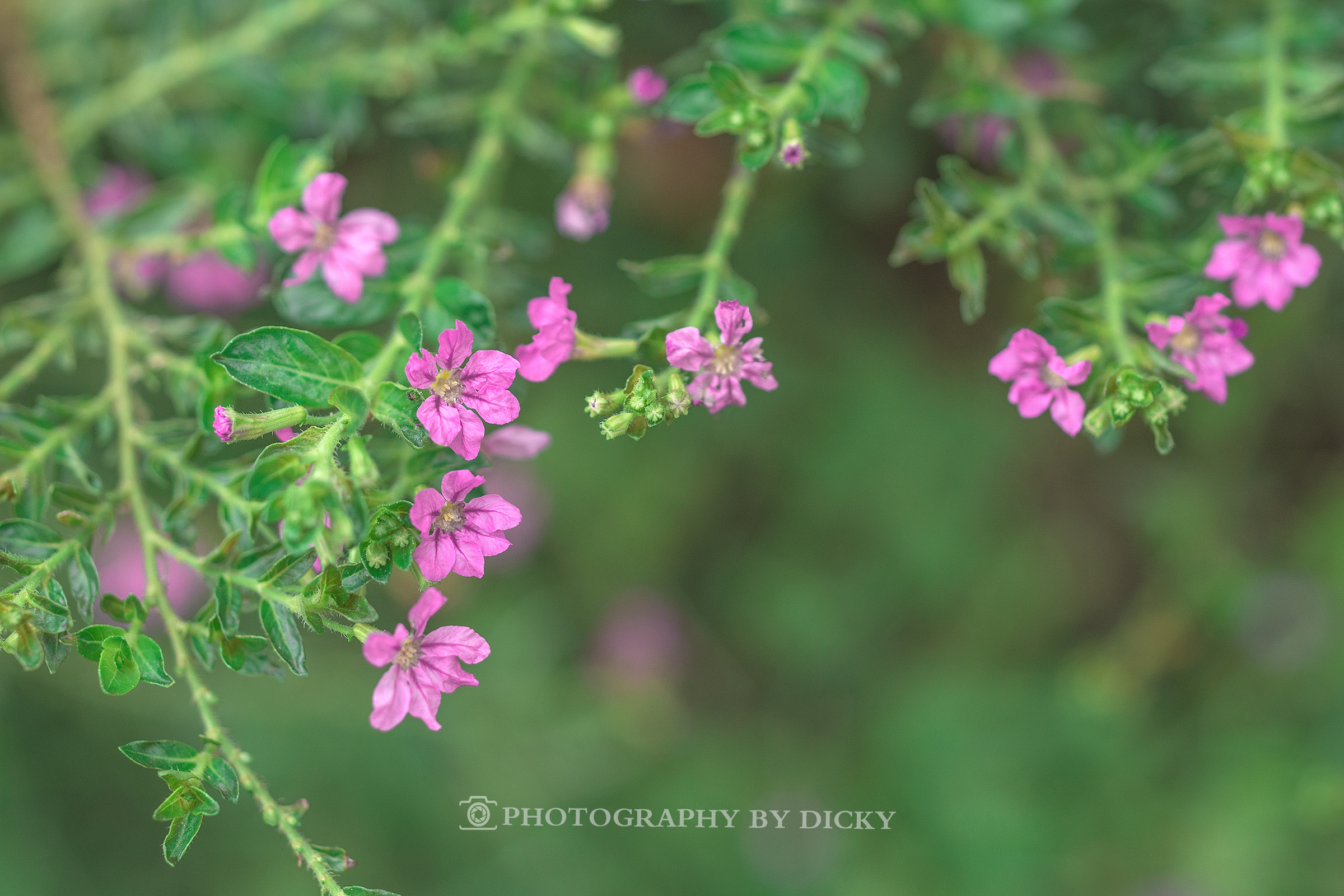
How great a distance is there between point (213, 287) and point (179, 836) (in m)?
1.69

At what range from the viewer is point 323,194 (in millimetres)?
1513

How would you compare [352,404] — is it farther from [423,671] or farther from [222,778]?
[222,778]

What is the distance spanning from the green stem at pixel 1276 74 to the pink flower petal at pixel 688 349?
972 millimetres

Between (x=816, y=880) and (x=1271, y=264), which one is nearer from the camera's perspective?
(x=1271, y=264)

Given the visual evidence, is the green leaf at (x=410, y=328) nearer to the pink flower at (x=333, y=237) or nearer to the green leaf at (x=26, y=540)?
the pink flower at (x=333, y=237)

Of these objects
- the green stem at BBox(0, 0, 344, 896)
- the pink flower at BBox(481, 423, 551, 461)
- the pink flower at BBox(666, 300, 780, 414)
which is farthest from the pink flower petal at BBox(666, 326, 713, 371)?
the green stem at BBox(0, 0, 344, 896)

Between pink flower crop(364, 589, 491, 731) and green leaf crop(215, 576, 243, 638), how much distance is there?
24 cm

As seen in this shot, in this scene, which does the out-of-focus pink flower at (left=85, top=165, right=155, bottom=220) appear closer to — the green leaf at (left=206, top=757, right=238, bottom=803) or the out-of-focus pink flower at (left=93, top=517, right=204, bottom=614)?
the out-of-focus pink flower at (left=93, top=517, right=204, bottom=614)

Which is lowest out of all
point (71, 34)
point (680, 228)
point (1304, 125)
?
point (1304, 125)

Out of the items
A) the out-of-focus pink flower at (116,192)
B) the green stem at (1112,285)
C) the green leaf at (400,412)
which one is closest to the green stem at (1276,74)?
the green stem at (1112,285)

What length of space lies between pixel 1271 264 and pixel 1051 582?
1.92 meters

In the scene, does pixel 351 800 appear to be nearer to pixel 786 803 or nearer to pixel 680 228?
pixel 786 803

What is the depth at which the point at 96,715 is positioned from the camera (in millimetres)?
2973

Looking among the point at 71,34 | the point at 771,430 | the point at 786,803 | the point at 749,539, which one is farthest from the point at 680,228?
the point at 786,803
